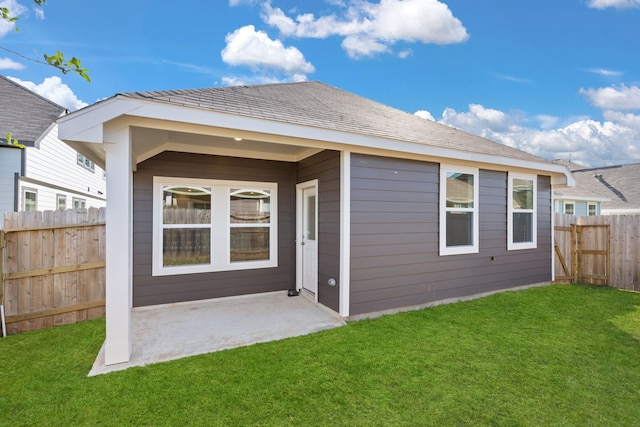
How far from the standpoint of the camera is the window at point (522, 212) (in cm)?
593

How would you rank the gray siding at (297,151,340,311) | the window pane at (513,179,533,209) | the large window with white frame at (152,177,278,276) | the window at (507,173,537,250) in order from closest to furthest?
the gray siding at (297,151,340,311) < the large window with white frame at (152,177,278,276) < the window at (507,173,537,250) < the window pane at (513,179,533,209)

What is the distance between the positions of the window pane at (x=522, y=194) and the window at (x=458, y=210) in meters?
1.24

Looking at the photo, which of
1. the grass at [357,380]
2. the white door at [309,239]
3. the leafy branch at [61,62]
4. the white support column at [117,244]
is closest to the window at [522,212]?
the grass at [357,380]

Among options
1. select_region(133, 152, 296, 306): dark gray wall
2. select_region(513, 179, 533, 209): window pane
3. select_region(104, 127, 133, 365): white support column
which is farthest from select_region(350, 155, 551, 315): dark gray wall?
select_region(104, 127, 133, 365): white support column

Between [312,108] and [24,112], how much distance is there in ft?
31.2

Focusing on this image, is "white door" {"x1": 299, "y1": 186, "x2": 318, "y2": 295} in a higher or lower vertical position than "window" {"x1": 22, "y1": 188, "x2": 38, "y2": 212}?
lower

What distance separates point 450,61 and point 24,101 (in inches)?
562

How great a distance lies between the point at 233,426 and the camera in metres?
2.06

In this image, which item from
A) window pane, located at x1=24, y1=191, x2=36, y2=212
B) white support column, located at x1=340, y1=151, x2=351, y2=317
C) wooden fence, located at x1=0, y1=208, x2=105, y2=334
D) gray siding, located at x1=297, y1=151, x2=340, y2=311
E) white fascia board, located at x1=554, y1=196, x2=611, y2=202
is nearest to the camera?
wooden fence, located at x1=0, y1=208, x2=105, y2=334

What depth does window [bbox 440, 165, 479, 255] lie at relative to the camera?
5078 mm

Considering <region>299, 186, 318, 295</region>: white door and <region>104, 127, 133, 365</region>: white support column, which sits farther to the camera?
<region>299, 186, 318, 295</region>: white door

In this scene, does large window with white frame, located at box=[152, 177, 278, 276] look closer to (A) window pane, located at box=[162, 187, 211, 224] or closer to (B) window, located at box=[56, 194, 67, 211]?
(A) window pane, located at box=[162, 187, 211, 224]

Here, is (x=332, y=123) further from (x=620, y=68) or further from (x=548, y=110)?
(x=620, y=68)

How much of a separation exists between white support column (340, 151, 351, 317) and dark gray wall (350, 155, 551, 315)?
0.09m
